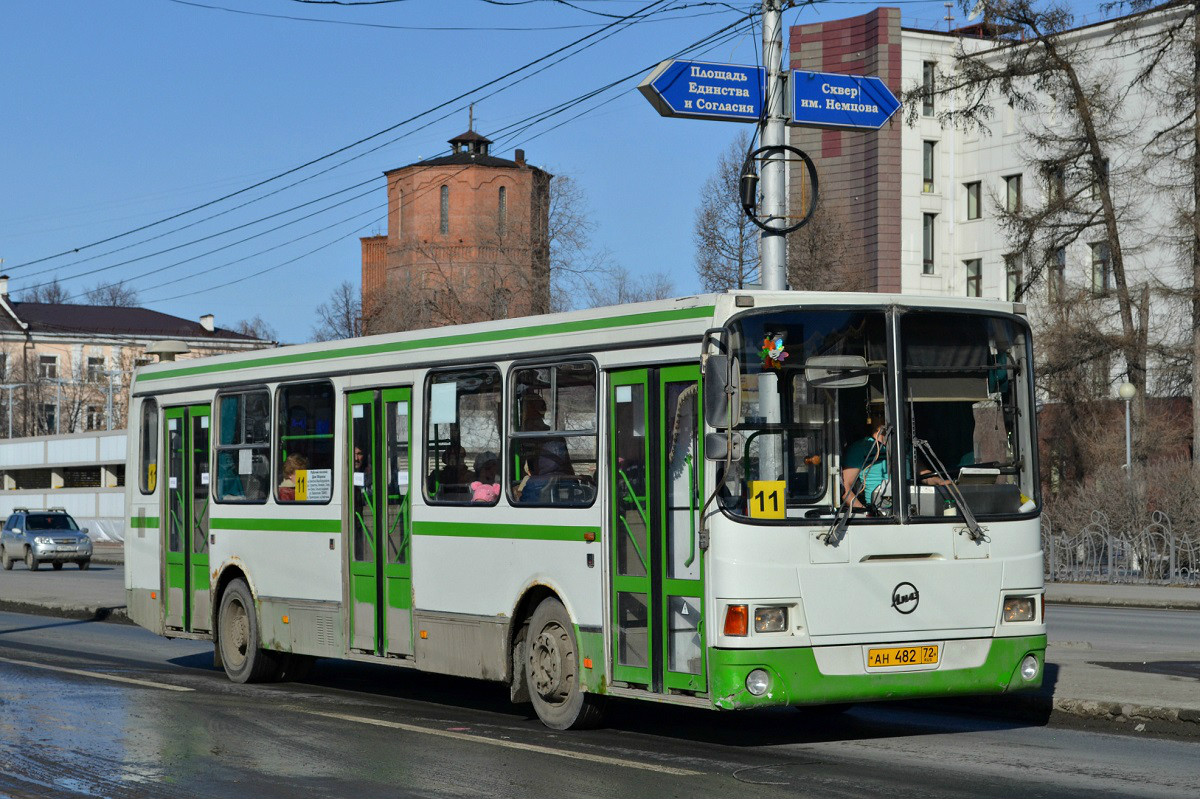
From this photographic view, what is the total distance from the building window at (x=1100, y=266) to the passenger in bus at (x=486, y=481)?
40640 mm

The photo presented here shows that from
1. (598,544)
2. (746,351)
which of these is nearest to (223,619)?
(598,544)

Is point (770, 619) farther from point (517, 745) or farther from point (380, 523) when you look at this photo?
point (380, 523)

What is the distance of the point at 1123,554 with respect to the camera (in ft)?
104

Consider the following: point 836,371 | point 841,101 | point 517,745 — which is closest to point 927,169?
point 841,101

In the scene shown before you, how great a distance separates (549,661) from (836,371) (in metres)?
2.97

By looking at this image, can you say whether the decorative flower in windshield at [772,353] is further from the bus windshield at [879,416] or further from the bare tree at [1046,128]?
the bare tree at [1046,128]

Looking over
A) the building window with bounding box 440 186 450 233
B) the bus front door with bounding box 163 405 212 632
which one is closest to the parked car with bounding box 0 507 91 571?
the bus front door with bounding box 163 405 212 632

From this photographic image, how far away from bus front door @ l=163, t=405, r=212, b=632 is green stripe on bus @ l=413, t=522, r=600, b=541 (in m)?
3.95

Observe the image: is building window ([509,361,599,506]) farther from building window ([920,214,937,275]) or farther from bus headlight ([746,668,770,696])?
building window ([920,214,937,275])

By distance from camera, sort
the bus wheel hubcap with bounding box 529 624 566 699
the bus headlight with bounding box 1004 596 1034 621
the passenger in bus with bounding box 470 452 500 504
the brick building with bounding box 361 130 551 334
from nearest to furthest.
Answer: the bus headlight with bounding box 1004 596 1034 621, the bus wheel hubcap with bounding box 529 624 566 699, the passenger in bus with bounding box 470 452 500 504, the brick building with bounding box 361 130 551 334

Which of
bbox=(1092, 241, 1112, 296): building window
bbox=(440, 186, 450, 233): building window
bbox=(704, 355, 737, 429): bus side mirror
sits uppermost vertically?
bbox=(440, 186, 450, 233): building window

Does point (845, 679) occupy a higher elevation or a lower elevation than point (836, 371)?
lower

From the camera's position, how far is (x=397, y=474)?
13.3 meters

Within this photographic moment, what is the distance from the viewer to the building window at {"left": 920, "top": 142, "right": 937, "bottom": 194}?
65062 millimetres
